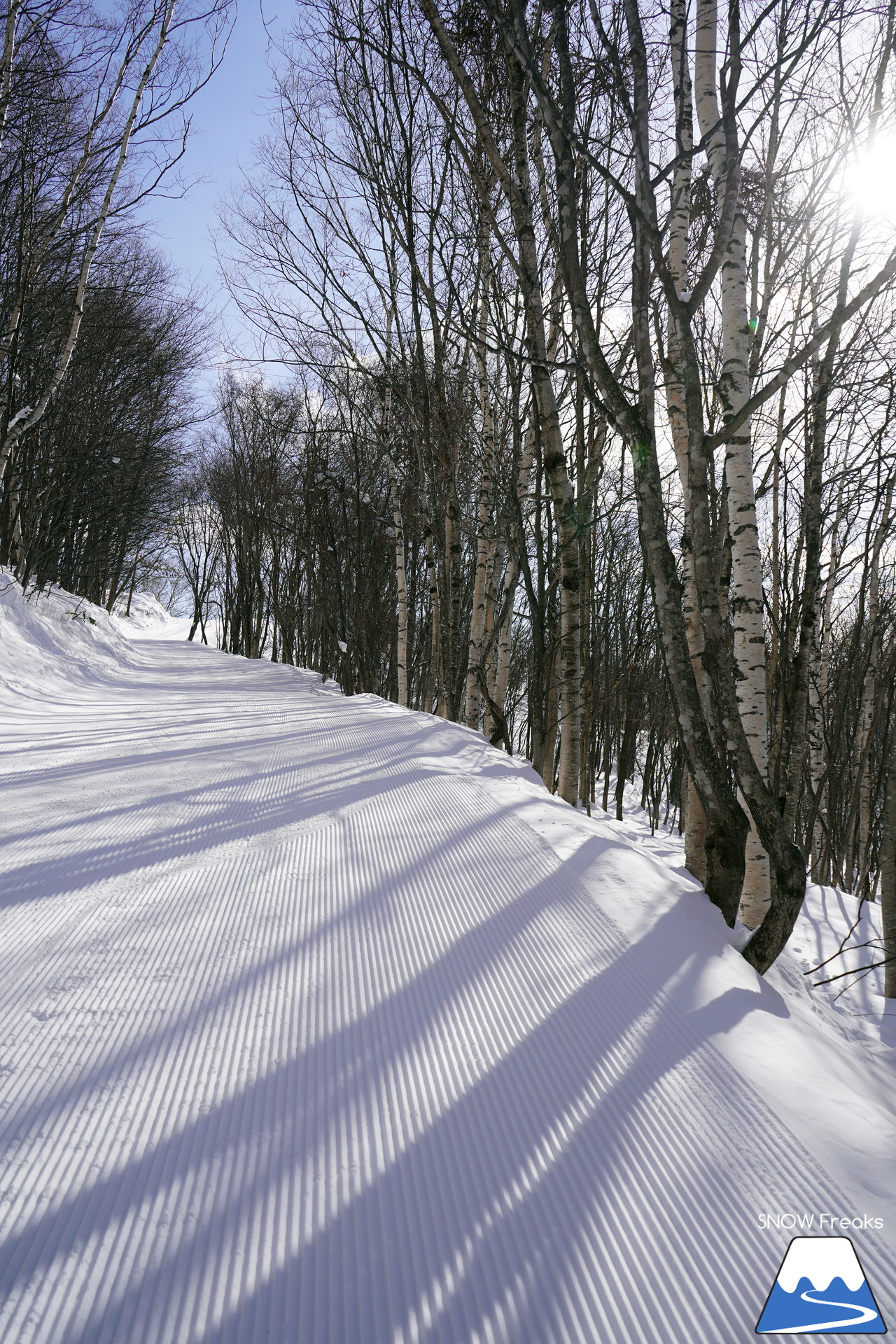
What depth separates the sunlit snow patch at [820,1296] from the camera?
979 millimetres

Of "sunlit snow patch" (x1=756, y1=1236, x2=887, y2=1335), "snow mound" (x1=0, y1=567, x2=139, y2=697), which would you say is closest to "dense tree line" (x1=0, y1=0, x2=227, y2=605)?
"snow mound" (x1=0, y1=567, x2=139, y2=697)

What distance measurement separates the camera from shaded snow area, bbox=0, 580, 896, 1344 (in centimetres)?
96

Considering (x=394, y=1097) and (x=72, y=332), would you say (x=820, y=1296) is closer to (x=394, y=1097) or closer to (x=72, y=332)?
(x=394, y=1097)

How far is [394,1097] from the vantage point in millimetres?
1318

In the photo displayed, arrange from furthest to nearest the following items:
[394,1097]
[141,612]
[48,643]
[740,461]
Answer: [141,612]
[48,643]
[740,461]
[394,1097]

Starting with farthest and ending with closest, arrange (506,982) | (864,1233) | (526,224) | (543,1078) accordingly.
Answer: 1. (526,224)
2. (506,982)
3. (543,1078)
4. (864,1233)

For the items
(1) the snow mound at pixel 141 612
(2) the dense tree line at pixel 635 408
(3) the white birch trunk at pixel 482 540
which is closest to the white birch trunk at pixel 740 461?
(2) the dense tree line at pixel 635 408

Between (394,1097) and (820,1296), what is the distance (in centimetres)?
72

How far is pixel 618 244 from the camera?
684 centimetres

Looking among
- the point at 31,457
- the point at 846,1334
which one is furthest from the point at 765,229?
the point at 31,457

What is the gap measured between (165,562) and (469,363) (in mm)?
25891

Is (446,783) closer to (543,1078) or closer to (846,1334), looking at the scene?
(543,1078)

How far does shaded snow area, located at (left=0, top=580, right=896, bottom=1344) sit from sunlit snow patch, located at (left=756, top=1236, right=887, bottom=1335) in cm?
2

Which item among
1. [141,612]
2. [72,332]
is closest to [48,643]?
[72,332]
